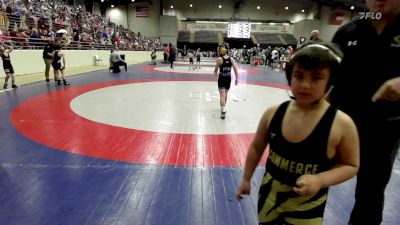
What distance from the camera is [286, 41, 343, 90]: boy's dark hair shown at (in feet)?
4.06

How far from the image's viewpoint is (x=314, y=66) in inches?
49.2

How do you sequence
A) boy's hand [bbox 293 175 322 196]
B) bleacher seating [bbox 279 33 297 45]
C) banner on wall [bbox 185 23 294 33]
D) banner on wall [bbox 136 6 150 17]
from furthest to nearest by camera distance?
banner on wall [bbox 185 23 294 33] < bleacher seating [bbox 279 33 297 45] < banner on wall [bbox 136 6 150 17] < boy's hand [bbox 293 175 322 196]

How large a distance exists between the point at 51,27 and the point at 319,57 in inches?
760

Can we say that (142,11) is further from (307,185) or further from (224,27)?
(307,185)

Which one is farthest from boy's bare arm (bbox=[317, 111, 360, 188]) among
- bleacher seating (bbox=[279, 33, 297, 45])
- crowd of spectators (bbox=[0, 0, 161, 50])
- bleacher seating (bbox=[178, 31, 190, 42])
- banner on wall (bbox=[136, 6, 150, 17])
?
bleacher seating (bbox=[279, 33, 297, 45])

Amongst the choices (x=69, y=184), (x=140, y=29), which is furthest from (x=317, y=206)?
(x=140, y=29)

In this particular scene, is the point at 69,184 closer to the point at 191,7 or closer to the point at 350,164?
the point at 350,164

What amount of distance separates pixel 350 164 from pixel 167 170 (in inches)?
105

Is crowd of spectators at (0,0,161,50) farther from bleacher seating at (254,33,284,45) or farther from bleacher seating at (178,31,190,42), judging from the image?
bleacher seating at (254,33,284,45)

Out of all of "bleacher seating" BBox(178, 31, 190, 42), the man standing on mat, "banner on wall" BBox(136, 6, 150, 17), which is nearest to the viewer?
the man standing on mat

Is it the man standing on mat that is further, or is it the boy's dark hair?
the man standing on mat

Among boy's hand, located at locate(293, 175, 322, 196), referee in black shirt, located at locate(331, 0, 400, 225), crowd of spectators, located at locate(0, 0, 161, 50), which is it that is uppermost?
crowd of spectators, located at locate(0, 0, 161, 50)

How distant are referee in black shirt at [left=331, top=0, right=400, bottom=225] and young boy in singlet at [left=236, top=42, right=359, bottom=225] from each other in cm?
28

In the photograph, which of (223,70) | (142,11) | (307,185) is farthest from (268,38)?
(307,185)
